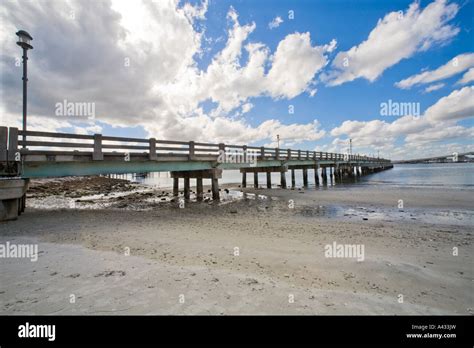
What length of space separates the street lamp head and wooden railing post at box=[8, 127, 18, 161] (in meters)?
3.41

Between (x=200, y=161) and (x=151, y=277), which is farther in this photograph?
(x=200, y=161)

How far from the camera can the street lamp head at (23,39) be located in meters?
7.85

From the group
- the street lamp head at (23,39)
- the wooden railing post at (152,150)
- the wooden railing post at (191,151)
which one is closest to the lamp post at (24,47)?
the street lamp head at (23,39)

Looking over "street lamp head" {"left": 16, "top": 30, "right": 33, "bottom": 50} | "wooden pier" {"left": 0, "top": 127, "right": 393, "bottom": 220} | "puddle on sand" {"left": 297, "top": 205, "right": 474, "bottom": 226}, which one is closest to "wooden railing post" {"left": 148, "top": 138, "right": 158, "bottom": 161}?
"wooden pier" {"left": 0, "top": 127, "right": 393, "bottom": 220}

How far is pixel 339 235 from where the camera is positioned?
6793mm

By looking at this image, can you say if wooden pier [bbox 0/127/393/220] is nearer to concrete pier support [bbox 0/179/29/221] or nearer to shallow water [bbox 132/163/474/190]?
concrete pier support [bbox 0/179/29/221]

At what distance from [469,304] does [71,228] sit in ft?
32.8

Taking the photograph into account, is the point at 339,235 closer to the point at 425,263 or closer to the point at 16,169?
the point at 425,263

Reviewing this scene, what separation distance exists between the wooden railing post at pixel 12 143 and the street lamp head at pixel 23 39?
3.41 m

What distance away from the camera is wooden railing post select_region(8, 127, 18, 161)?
286 inches
